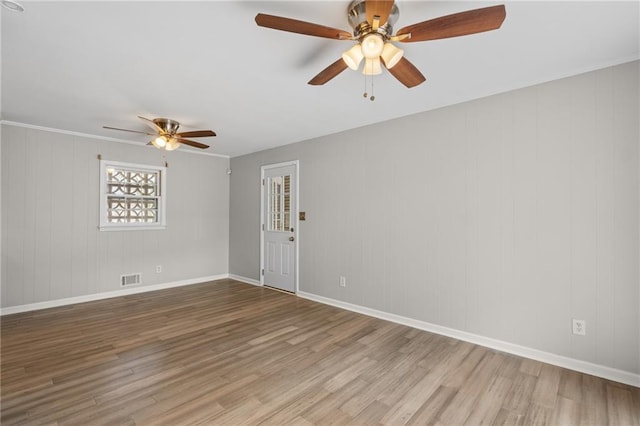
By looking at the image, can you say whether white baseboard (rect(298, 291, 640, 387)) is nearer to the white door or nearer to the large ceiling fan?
the white door

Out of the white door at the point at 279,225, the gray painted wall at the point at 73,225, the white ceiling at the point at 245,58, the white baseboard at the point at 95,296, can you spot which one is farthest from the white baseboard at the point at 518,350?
the gray painted wall at the point at 73,225

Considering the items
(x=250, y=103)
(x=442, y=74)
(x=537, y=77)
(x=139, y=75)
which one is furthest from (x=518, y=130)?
(x=139, y=75)

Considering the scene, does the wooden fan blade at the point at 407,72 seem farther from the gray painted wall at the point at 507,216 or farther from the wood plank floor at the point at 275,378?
the wood plank floor at the point at 275,378

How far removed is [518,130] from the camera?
2863mm

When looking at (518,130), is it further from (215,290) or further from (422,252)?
(215,290)

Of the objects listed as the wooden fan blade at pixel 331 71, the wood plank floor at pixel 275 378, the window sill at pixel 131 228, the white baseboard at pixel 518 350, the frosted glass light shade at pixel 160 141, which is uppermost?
the wooden fan blade at pixel 331 71

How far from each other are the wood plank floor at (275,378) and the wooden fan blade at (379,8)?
2.42 metres

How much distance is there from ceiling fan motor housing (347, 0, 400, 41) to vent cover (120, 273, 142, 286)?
16.8ft

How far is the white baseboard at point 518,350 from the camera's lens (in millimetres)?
2374

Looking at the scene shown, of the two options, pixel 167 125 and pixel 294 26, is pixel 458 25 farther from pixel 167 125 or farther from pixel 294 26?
pixel 167 125

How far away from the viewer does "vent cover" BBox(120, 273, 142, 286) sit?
4898mm

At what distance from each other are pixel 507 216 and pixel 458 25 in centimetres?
202

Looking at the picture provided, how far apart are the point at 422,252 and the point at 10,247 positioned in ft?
17.6

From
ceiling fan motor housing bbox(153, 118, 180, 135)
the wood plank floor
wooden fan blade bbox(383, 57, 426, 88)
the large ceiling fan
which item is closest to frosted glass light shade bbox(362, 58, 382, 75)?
the large ceiling fan
